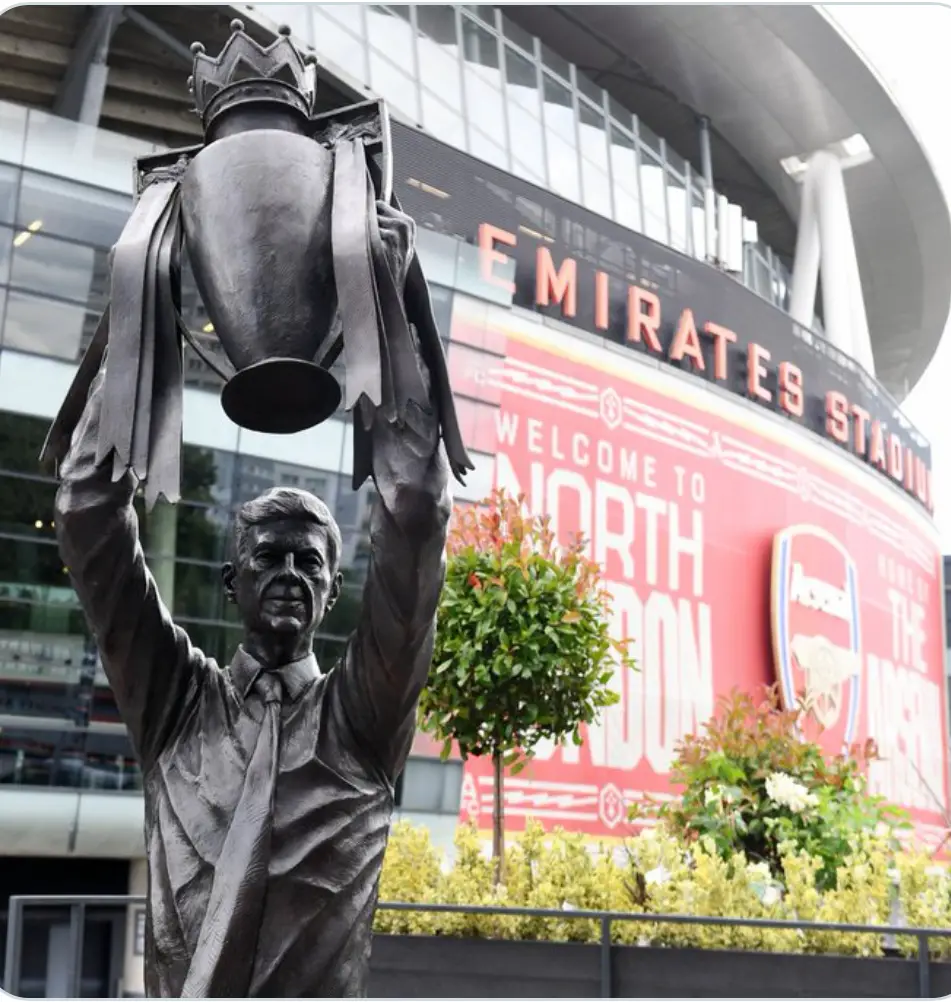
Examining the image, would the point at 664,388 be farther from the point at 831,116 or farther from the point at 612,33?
the point at 831,116

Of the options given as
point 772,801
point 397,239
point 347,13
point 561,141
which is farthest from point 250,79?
point 561,141

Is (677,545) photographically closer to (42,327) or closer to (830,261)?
(42,327)

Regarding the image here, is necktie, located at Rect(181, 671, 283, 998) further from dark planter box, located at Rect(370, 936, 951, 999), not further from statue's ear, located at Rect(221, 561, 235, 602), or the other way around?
dark planter box, located at Rect(370, 936, 951, 999)

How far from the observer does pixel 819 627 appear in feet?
86.4

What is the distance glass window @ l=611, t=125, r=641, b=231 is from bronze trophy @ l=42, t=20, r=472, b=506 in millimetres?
25738

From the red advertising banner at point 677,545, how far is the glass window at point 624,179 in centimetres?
516

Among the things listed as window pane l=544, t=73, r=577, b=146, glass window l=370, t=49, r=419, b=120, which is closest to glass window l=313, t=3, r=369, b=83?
glass window l=370, t=49, r=419, b=120

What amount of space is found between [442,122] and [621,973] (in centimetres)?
1815

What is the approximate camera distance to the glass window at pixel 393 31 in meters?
22.3

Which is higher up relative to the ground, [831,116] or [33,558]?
[831,116]

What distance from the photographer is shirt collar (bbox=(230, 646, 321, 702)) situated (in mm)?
2543

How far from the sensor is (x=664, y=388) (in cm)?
2308

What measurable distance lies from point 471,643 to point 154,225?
7330 mm

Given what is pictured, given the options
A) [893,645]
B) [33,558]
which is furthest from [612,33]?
[33,558]
